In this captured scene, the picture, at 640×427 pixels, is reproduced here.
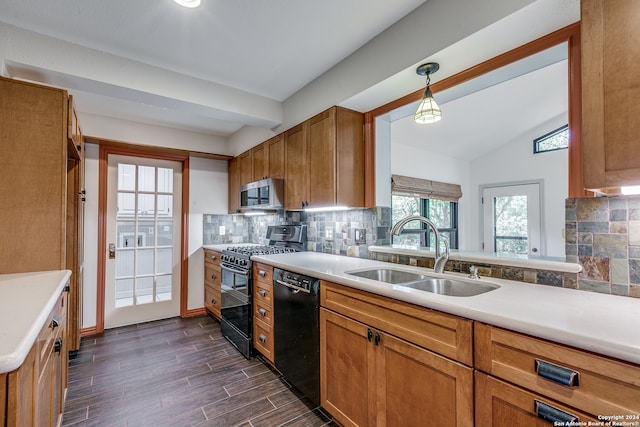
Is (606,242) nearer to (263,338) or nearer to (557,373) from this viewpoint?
(557,373)

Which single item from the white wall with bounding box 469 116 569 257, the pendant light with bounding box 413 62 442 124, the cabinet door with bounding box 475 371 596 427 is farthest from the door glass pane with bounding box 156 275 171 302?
the white wall with bounding box 469 116 569 257

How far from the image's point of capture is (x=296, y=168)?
2.82 metres

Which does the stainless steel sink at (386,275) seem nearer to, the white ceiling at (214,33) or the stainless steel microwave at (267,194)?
the stainless steel microwave at (267,194)

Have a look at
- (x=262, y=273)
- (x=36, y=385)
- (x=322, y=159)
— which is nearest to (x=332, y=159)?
(x=322, y=159)

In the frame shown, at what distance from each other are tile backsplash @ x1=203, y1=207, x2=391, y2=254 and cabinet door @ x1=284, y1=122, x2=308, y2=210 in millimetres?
325

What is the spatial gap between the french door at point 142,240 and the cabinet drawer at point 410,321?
2977 millimetres

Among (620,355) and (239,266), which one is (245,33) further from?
(620,355)

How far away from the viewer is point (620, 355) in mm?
770

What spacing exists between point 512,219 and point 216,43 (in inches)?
183

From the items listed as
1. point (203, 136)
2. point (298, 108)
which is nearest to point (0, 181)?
point (298, 108)

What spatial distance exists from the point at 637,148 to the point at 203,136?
4.19 m

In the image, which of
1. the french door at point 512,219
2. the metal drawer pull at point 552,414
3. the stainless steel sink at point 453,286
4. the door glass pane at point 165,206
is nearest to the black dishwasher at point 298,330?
the stainless steel sink at point 453,286

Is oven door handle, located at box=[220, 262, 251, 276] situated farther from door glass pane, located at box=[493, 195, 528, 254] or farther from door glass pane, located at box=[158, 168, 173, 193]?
door glass pane, located at box=[493, 195, 528, 254]

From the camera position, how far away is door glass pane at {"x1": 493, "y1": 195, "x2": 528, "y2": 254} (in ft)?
14.4
